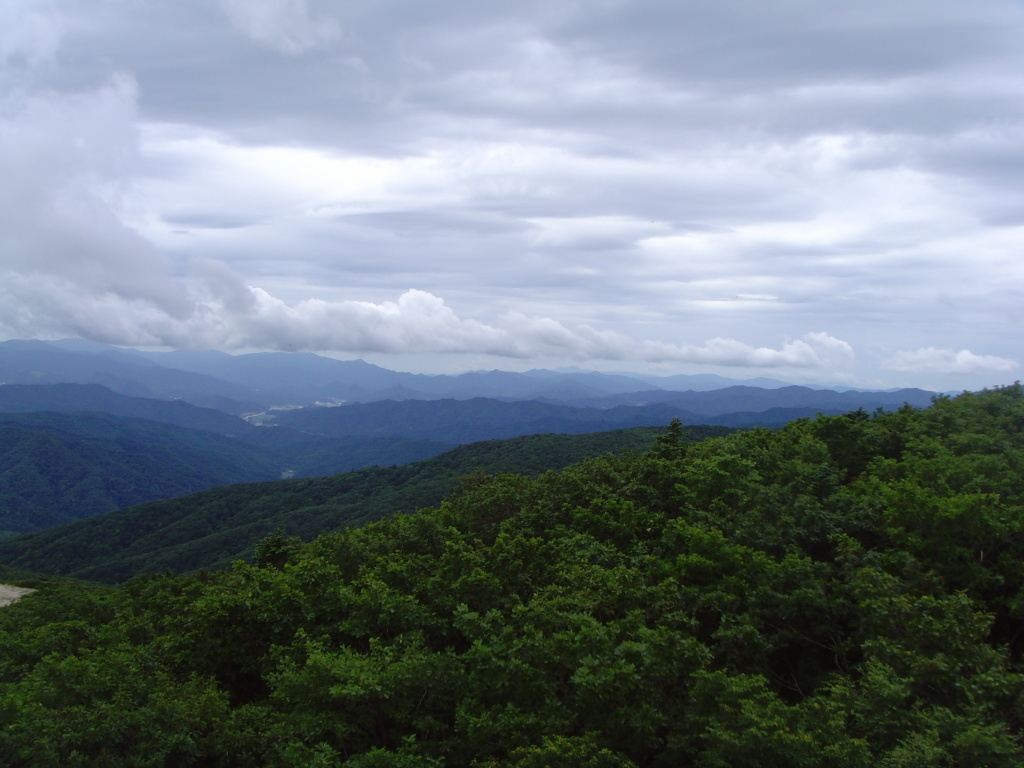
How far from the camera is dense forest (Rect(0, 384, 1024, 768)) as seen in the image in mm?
9938

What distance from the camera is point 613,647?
1152 centimetres

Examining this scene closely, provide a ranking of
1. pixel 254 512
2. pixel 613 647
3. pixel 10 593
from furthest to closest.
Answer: pixel 254 512 < pixel 10 593 < pixel 613 647

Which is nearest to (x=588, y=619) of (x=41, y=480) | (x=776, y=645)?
(x=776, y=645)

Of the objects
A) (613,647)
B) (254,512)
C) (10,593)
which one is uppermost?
(613,647)

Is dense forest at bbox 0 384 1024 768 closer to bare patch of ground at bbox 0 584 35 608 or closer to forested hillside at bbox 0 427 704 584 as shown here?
bare patch of ground at bbox 0 584 35 608

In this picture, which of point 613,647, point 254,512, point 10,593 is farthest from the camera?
point 254,512

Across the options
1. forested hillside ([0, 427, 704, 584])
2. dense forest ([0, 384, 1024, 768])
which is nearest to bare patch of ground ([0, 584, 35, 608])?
dense forest ([0, 384, 1024, 768])

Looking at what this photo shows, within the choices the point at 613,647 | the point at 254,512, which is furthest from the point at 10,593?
the point at 254,512

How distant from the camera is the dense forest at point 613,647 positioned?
32.6ft

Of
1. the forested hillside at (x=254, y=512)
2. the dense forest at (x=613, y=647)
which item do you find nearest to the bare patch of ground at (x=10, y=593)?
Answer: the dense forest at (x=613, y=647)

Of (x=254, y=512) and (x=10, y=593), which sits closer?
(x=10, y=593)

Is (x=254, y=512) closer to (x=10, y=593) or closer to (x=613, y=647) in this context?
(x=10, y=593)

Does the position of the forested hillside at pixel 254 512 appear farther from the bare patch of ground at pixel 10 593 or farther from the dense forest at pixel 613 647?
the dense forest at pixel 613 647

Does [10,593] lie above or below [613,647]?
below
